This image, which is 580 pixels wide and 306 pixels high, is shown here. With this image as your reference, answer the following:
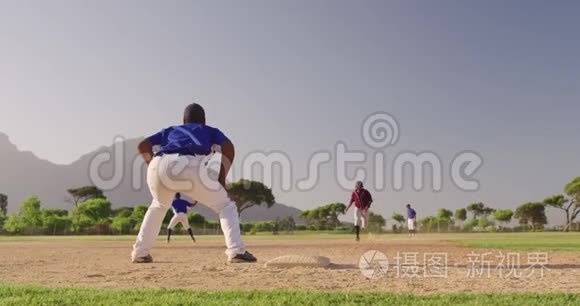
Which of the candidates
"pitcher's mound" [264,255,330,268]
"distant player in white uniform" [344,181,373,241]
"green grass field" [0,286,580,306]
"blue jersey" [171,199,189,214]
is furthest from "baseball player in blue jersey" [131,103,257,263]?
"distant player in white uniform" [344,181,373,241]

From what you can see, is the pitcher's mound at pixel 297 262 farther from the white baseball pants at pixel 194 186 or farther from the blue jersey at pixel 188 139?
the blue jersey at pixel 188 139

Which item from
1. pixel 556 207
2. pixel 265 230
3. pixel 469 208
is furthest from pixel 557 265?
pixel 469 208

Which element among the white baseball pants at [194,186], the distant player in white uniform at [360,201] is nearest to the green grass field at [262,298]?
the white baseball pants at [194,186]

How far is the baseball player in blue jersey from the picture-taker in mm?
7672

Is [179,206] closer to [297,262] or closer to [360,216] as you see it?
[360,216]

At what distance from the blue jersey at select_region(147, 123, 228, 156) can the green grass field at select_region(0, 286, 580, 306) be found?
2.75 m

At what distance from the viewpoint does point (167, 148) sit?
7914mm

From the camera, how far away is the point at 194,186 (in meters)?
7.70

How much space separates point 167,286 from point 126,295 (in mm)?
968

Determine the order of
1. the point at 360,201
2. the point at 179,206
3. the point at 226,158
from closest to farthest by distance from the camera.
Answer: the point at 226,158, the point at 179,206, the point at 360,201

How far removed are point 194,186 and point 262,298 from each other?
3064 millimetres

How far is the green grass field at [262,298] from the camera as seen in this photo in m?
4.73

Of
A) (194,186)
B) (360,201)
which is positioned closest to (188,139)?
(194,186)

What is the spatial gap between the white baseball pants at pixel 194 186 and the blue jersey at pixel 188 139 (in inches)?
4.6
